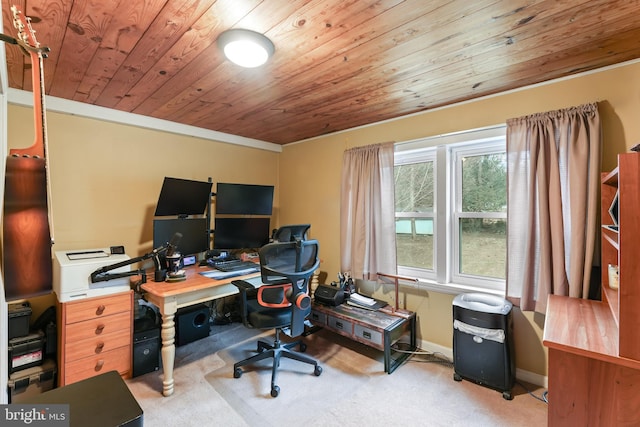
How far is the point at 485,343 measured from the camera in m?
2.11

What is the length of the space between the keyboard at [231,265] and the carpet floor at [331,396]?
779mm

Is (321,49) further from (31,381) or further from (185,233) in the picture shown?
(31,381)

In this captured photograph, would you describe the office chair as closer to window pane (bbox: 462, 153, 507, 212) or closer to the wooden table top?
the wooden table top

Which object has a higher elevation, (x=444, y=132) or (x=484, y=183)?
(x=444, y=132)

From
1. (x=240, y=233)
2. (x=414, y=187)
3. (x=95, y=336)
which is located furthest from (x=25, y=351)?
(x=414, y=187)

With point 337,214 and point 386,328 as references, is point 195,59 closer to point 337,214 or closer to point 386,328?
point 337,214

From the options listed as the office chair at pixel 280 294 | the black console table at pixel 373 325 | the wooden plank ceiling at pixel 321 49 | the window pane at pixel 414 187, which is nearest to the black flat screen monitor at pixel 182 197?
the wooden plank ceiling at pixel 321 49

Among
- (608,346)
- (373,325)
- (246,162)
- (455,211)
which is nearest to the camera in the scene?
(608,346)

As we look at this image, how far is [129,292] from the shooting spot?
7.43ft

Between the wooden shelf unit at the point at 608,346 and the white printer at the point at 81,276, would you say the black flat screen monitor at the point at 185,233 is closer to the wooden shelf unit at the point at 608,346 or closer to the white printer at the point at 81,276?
the white printer at the point at 81,276

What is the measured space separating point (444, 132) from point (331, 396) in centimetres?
233

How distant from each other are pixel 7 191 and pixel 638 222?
205 centimetres

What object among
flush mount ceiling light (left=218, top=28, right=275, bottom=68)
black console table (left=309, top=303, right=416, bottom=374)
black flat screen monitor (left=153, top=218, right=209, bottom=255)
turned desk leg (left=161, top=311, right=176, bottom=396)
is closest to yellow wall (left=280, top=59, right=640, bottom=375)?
black console table (left=309, top=303, right=416, bottom=374)

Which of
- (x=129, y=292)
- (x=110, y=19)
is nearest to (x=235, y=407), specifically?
(x=129, y=292)
